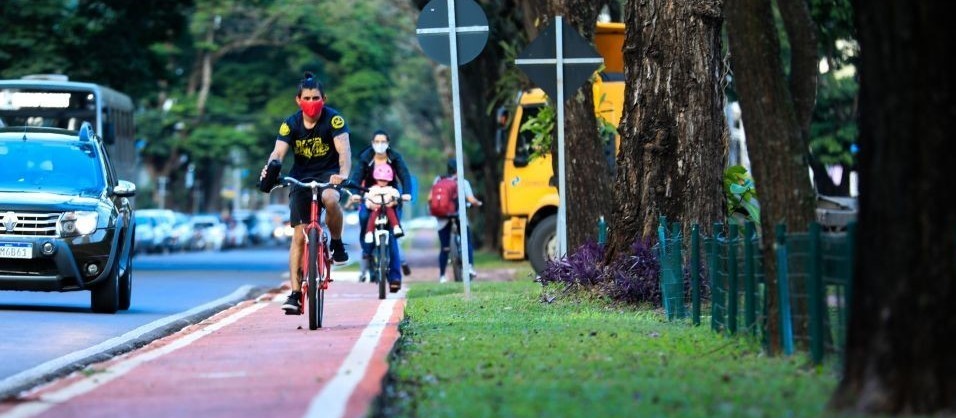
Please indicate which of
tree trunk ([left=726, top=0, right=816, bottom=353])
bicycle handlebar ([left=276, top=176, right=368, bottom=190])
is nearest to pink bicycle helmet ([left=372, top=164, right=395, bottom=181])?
bicycle handlebar ([left=276, top=176, right=368, bottom=190])

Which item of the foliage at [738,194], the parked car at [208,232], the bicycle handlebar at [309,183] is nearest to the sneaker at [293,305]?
the bicycle handlebar at [309,183]

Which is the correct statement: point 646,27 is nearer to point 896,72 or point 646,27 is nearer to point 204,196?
point 896,72

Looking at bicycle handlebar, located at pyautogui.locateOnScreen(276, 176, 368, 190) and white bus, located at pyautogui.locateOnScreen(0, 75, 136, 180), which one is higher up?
white bus, located at pyautogui.locateOnScreen(0, 75, 136, 180)

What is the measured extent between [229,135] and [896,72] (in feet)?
189

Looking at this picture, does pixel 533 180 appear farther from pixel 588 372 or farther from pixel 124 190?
pixel 588 372

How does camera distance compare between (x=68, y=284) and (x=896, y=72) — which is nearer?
(x=896, y=72)

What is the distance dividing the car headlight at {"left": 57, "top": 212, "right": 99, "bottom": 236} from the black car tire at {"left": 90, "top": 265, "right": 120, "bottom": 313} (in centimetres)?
52

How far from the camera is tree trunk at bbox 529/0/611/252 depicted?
67.6 feet

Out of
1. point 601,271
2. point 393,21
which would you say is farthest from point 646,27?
point 393,21

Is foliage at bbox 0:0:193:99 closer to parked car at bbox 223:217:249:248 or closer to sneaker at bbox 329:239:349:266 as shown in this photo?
sneaker at bbox 329:239:349:266

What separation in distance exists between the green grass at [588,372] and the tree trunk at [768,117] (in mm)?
899

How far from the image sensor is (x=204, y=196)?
82.9m

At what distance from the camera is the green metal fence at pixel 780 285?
369 inches

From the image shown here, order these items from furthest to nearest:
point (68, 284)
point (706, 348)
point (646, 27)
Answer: point (68, 284) < point (646, 27) < point (706, 348)
